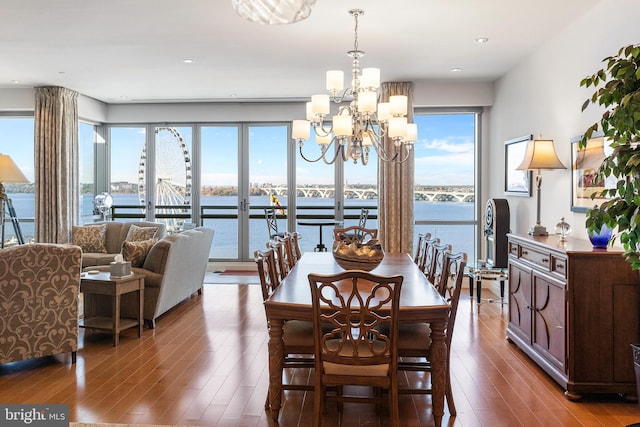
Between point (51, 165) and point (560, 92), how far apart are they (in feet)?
21.4

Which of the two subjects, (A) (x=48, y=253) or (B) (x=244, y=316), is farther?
(B) (x=244, y=316)

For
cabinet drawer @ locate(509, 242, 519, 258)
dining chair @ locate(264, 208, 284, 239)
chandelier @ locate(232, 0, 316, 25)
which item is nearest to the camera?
chandelier @ locate(232, 0, 316, 25)

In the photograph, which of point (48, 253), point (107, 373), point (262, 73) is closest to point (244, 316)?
point (107, 373)

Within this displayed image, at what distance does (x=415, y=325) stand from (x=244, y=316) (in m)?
2.64

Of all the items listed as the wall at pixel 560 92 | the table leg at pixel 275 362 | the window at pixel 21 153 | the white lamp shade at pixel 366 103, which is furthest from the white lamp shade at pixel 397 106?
the window at pixel 21 153

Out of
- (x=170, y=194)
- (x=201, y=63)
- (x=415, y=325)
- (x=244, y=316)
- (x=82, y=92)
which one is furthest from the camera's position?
(x=170, y=194)

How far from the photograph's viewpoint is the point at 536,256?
12.7 ft

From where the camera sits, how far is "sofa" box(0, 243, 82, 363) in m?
3.59

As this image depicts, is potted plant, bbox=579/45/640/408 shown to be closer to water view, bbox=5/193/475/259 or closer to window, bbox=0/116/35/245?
water view, bbox=5/193/475/259

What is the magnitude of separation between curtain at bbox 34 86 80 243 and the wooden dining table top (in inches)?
189

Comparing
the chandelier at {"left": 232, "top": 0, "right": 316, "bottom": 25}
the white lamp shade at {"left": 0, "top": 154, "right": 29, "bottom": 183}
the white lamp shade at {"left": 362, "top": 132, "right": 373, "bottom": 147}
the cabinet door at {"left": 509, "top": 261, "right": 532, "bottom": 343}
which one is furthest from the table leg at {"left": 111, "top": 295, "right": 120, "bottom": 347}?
the cabinet door at {"left": 509, "top": 261, "right": 532, "bottom": 343}

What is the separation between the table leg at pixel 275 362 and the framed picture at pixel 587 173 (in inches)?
101

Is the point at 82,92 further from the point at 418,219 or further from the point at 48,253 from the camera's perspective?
the point at 418,219

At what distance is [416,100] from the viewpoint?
6844mm
